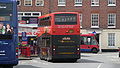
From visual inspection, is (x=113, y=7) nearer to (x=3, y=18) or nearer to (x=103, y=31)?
(x=103, y=31)

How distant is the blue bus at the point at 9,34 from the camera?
19.9 m

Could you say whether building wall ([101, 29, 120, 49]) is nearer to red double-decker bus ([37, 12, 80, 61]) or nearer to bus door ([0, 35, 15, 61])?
red double-decker bus ([37, 12, 80, 61])

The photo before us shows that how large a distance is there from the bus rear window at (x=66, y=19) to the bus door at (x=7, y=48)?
9.52 m

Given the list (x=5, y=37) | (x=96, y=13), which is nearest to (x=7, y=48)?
(x=5, y=37)

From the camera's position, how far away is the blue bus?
65.3 feet

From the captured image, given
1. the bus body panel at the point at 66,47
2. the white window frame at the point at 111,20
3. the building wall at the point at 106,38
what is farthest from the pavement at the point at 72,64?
the white window frame at the point at 111,20

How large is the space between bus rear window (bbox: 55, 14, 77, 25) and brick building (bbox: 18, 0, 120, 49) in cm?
2794

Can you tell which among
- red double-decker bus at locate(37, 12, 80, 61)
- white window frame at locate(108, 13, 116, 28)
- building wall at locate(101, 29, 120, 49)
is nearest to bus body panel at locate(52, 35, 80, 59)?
red double-decker bus at locate(37, 12, 80, 61)

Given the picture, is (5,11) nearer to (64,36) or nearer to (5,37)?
(5,37)

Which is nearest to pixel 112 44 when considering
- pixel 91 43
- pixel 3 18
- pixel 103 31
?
pixel 103 31

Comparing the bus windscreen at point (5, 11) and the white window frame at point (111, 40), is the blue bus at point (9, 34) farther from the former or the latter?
the white window frame at point (111, 40)

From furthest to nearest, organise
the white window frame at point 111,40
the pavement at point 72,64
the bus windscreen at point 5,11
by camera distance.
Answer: the white window frame at point 111,40 → the pavement at point 72,64 → the bus windscreen at point 5,11

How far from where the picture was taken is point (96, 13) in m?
57.5

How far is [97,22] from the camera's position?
57.3 meters
